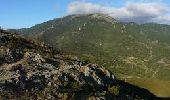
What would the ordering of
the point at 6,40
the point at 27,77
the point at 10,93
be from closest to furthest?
1. the point at 10,93
2. the point at 27,77
3. the point at 6,40

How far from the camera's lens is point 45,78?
115m

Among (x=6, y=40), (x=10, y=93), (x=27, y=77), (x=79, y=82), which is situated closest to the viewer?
(x=10, y=93)

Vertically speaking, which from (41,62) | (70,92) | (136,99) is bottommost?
(136,99)

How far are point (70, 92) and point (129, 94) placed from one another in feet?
116

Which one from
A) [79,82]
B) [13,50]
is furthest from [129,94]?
[13,50]

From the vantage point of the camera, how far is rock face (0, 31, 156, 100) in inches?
4208

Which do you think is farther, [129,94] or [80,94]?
[129,94]

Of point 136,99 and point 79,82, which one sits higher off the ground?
point 79,82

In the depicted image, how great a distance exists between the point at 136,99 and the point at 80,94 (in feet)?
101

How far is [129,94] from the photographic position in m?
140

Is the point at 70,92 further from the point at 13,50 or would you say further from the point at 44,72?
the point at 13,50

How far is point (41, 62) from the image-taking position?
407ft

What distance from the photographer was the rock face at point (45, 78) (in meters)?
107

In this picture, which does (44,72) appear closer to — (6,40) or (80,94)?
(80,94)
